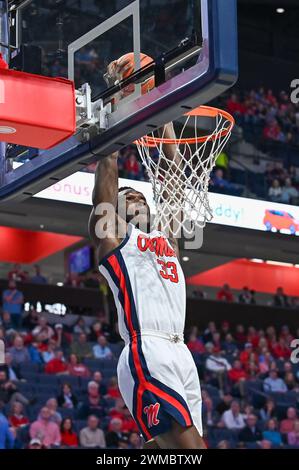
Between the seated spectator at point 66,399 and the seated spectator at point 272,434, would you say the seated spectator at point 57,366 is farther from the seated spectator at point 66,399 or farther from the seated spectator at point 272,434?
the seated spectator at point 272,434

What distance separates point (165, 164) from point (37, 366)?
7756 millimetres

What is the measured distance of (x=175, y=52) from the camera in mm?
4762

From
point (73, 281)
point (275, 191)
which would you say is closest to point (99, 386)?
point (73, 281)

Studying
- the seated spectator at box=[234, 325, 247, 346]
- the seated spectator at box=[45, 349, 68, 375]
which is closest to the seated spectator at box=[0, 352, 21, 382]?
the seated spectator at box=[45, 349, 68, 375]

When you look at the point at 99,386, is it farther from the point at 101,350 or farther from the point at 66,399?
the point at 101,350

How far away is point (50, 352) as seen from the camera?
13.3 m

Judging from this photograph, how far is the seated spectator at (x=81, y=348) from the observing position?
14.0 meters

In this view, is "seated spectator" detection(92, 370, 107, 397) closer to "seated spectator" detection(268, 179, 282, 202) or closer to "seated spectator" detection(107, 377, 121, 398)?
"seated spectator" detection(107, 377, 121, 398)

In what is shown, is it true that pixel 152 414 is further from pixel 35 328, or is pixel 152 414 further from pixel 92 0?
pixel 35 328

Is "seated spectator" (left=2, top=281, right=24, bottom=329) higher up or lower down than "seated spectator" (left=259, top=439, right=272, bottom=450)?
higher up

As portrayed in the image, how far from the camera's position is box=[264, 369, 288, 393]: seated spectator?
14841 millimetres

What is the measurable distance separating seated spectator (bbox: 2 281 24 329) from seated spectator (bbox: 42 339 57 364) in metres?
0.92

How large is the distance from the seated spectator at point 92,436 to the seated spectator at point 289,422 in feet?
10.1

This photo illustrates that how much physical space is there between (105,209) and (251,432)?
8.49m
